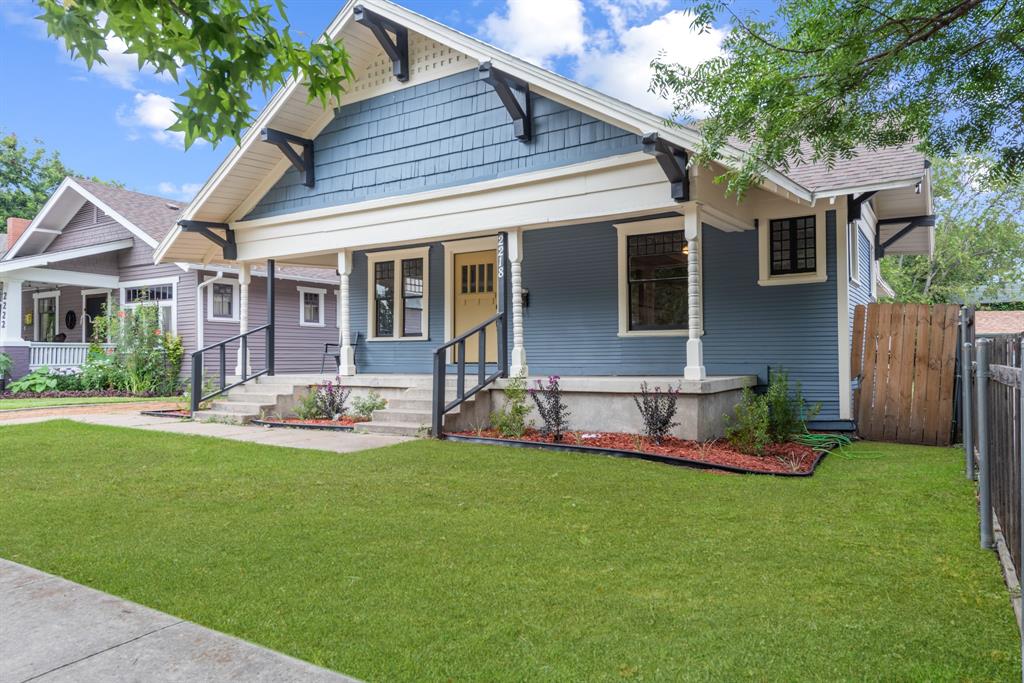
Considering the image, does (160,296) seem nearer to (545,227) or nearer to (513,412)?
(545,227)

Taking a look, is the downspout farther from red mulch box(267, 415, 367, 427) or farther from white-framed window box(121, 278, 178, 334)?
red mulch box(267, 415, 367, 427)

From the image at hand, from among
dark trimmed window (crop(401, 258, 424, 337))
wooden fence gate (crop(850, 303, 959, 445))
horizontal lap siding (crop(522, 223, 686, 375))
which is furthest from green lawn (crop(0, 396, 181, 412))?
wooden fence gate (crop(850, 303, 959, 445))

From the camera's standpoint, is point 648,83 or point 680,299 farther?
point 680,299

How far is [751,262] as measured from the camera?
32.9ft

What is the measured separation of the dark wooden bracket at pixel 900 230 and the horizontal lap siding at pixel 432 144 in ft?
21.0

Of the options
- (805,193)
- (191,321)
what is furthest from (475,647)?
(191,321)

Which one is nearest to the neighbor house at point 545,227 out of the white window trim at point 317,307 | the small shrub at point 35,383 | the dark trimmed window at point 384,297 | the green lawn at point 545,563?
the dark trimmed window at point 384,297

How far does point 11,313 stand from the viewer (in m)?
18.1

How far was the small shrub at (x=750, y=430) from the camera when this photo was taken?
775 centimetres

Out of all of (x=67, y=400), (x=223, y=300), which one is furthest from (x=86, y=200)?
(x=67, y=400)

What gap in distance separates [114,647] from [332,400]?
8067 millimetres

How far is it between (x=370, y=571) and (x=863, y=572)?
254 centimetres

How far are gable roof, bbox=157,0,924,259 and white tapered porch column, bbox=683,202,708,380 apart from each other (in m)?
0.82

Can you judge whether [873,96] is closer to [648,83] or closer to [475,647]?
[648,83]
